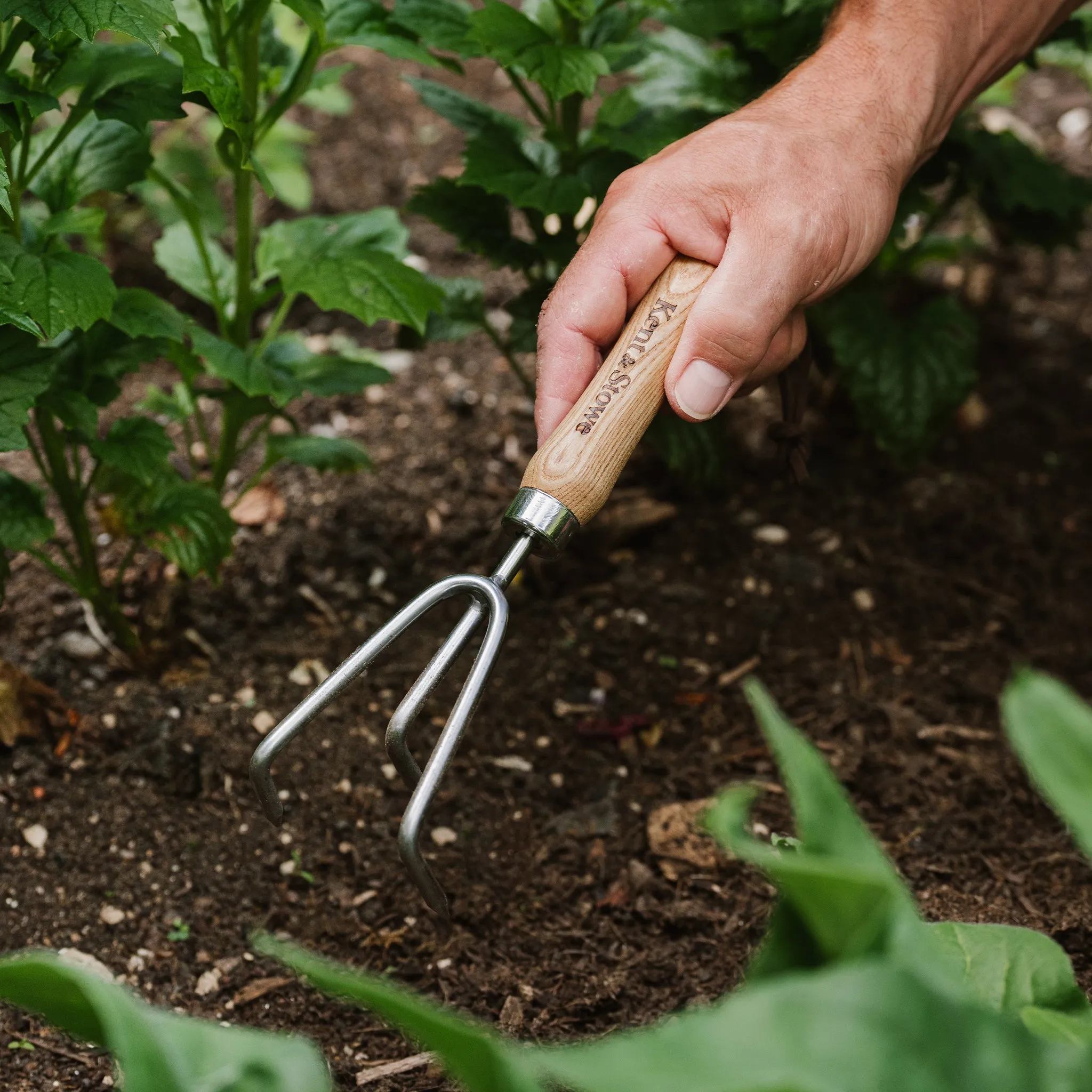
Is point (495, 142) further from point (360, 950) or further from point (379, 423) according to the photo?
point (360, 950)

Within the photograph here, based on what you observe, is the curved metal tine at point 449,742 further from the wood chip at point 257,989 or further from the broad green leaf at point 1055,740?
Result: the broad green leaf at point 1055,740

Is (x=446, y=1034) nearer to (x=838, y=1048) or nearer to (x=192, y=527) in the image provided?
(x=838, y=1048)

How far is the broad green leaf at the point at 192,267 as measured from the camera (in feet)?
5.75

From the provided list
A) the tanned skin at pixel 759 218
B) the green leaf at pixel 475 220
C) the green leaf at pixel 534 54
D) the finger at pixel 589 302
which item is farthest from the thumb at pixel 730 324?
the green leaf at pixel 475 220

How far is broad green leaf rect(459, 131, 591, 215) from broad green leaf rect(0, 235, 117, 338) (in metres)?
0.52

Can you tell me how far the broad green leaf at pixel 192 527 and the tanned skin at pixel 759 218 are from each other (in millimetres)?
525

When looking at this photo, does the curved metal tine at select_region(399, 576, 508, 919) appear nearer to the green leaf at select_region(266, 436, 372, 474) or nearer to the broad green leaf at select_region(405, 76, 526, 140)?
the green leaf at select_region(266, 436, 372, 474)

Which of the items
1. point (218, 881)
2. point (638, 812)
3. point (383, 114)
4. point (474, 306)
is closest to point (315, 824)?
point (218, 881)

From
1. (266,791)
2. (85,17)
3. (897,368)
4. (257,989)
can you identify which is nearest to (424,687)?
(266,791)

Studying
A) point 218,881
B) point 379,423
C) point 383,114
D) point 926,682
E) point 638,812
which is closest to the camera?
point 218,881

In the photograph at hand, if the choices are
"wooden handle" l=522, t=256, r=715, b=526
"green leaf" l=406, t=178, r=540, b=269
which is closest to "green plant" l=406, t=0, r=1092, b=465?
"green leaf" l=406, t=178, r=540, b=269

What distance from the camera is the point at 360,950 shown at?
4.86 ft

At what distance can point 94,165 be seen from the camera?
147 cm

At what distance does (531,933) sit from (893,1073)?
0.99 meters
